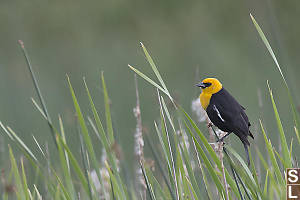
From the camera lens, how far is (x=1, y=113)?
5180 mm

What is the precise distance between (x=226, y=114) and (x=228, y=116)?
1 cm

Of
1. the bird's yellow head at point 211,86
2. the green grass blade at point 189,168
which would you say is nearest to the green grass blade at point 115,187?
the green grass blade at point 189,168

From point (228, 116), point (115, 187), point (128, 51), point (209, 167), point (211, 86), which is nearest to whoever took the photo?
point (209, 167)

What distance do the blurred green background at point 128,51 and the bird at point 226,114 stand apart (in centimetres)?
259

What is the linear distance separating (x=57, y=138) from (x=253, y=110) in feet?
12.1

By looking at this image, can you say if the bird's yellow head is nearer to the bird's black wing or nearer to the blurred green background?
the bird's black wing

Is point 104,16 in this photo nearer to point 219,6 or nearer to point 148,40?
point 148,40

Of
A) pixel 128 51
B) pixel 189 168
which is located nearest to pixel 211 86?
pixel 189 168

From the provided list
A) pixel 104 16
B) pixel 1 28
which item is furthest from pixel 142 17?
pixel 1 28

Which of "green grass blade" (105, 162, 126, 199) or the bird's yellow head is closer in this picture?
"green grass blade" (105, 162, 126, 199)

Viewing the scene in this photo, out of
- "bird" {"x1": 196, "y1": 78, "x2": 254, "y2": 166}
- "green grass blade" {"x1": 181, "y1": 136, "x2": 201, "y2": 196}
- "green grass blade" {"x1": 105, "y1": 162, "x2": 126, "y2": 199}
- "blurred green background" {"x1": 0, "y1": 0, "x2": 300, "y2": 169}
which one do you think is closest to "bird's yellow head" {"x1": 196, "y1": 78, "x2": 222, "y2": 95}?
"bird" {"x1": 196, "y1": 78, "x2": 254, "y2": 166}

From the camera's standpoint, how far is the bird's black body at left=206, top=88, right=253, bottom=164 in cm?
178

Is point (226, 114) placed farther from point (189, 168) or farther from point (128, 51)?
point (128, 51)

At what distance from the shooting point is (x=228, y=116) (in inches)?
71.2
